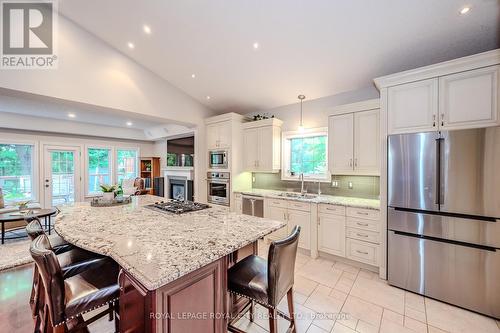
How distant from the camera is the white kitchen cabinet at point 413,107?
7.50 ft

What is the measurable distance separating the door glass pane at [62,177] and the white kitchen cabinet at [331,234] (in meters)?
6.95

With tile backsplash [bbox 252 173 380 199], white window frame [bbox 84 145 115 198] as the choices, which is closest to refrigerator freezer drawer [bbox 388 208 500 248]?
tile backsplash [bbox 252 173 380 199]

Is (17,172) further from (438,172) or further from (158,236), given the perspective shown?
(438,172)

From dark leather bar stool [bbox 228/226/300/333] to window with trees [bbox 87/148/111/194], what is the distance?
692 cm

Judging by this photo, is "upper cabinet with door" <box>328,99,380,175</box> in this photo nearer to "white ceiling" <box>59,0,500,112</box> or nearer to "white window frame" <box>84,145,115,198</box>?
"white ceiling" <box>59,0,500,112</box>

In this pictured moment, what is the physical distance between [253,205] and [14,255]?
12.7 feet

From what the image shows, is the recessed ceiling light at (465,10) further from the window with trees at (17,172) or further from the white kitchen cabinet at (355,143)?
the window with trees at (17,172)

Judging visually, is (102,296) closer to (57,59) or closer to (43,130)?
(57,59)

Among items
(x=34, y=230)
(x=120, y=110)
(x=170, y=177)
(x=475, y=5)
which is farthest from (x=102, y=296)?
(x=170, y=177)

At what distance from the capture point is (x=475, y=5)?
191 centimetres

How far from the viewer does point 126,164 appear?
24.1 feet

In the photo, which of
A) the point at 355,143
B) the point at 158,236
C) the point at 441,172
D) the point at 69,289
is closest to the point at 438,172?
the point at 441,172

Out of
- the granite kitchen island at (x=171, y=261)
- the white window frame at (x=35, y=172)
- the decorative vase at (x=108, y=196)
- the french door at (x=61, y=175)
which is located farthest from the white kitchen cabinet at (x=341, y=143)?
the white window frame at (x=35, y=172)

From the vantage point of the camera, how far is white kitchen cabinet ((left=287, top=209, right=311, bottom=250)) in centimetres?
325
